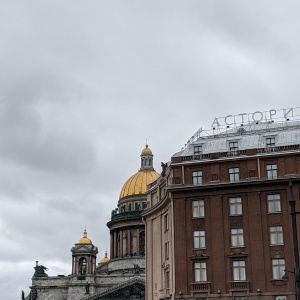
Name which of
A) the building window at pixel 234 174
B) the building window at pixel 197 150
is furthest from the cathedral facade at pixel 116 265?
the building window at pixel 234 174

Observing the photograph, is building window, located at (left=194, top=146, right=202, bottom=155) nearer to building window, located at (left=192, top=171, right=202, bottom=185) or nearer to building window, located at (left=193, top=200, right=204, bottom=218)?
building window, located at (left=192, top=171, right=202, bottom=185)

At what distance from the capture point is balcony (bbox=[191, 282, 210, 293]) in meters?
54.8

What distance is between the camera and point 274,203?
182ft

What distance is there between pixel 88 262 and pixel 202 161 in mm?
59416

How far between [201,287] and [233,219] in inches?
261

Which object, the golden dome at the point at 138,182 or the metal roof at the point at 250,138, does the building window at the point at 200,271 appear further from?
the golden dome at the point at 138,182

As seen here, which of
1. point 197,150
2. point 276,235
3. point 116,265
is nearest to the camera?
point 276,235

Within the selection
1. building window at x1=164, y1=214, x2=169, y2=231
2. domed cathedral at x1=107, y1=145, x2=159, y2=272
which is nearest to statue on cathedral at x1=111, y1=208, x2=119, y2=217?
domed cathedral at x1=107, y1=145, x2=159, y2=272

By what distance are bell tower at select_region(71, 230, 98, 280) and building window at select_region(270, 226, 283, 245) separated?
6208 cm

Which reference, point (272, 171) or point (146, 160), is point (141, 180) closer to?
point (146, 160)

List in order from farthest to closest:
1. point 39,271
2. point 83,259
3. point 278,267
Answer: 1. point 39,271
2. point 83,259
3. point 278,267

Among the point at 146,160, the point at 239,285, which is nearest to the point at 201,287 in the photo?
the point at 239,285

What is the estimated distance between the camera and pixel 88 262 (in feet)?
369

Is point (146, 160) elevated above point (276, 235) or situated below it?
above
